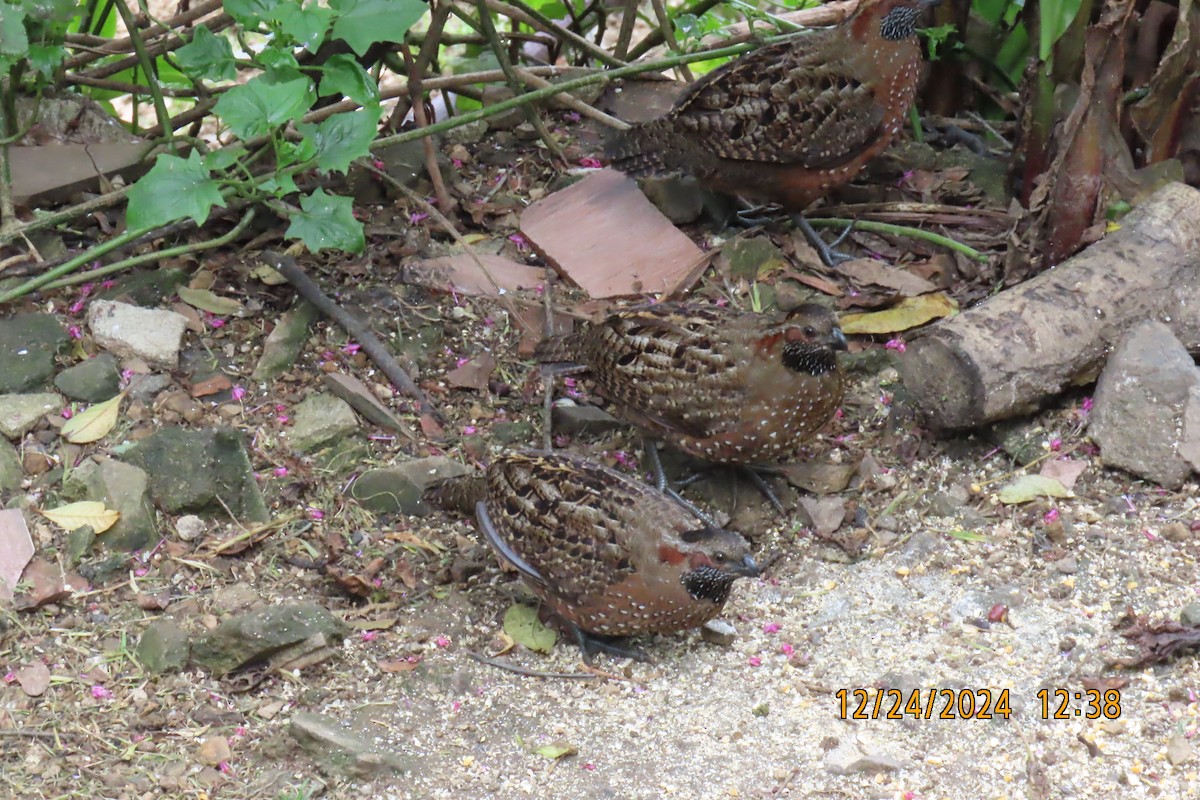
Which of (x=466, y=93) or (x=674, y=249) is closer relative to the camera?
(x=674, y=249)

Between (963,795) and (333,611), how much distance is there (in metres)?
2.14

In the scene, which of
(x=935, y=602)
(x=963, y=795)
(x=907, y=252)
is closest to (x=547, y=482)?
(x=935, y=602)

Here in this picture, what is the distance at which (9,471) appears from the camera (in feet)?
15.9

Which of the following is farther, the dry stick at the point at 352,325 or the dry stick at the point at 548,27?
the dry stick at the point at 548,27

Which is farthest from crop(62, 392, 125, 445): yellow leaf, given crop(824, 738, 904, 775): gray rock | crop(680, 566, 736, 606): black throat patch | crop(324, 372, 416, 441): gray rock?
crop(824, 738, 904, 775): gray rock

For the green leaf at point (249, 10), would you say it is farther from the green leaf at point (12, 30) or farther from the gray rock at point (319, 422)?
the gray rock at point (319, 422)

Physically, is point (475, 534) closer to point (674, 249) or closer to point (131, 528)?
point (131, 528)

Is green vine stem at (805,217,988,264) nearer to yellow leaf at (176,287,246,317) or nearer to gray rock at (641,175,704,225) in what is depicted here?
gray rock at (641,175,704,225)

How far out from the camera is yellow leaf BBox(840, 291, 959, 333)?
221 inches

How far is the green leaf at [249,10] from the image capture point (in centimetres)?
450

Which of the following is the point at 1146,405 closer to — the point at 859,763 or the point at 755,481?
the point at 755,481

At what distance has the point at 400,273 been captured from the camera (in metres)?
5.89

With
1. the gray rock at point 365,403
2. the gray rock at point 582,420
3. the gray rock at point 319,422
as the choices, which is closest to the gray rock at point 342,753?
the gray rock at point 319,422

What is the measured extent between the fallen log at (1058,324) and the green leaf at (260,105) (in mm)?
2411
